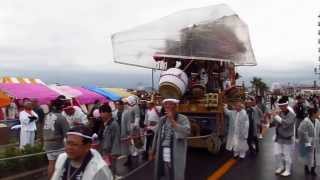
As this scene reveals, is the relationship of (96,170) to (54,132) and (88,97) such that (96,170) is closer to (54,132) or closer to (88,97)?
(54,132)

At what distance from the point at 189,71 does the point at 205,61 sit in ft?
1.86

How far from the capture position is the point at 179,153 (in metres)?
7.23

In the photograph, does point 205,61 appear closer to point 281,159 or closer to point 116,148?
point 281,159

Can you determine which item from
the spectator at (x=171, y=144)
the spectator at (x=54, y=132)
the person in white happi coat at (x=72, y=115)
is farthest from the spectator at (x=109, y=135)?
the spectator at (x=171, y=144)

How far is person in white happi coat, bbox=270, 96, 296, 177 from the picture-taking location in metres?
10.4

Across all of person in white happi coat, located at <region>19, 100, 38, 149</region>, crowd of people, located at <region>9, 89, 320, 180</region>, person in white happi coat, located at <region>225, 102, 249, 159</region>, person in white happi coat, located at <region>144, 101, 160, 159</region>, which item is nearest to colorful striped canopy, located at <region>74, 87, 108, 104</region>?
crowd of people, located at <region>9, 89, 320, 180</region>

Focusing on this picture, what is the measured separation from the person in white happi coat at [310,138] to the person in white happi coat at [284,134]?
0.22 metres

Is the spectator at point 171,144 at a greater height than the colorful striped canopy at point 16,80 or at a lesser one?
lesser

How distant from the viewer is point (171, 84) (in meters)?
12.2

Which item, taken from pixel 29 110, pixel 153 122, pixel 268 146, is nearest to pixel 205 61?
pixel 153 122

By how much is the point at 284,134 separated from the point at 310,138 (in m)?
0.55

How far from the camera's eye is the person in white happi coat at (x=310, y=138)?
10.5 metres

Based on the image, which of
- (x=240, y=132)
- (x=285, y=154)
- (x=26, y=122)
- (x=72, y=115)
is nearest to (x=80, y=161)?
(x=72, y=115)

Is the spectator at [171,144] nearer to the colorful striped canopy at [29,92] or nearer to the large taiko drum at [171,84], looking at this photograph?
the large taiko drum at [171,84]
